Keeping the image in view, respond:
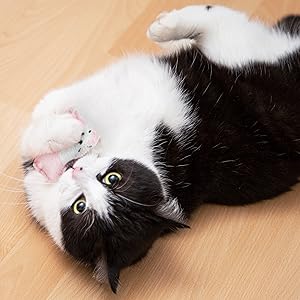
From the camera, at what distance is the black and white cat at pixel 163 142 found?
4.12ft

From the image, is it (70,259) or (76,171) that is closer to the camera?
(76,171)

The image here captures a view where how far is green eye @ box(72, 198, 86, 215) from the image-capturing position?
4.14 feet

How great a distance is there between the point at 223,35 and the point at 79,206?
2.25ft

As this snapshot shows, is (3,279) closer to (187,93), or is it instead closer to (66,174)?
(66,174)

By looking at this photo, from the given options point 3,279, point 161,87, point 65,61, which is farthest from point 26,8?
point 3,279

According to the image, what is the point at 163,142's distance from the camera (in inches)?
55.4

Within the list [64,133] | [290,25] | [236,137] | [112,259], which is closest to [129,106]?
[64,133]

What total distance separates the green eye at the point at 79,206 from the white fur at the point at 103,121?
12mm

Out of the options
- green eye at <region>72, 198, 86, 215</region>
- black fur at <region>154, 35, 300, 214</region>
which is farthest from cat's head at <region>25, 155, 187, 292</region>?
black fur at <region>154, 35, 300, 214</region>

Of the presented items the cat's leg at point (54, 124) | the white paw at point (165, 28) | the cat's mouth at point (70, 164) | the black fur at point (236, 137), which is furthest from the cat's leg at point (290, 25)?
the cat's mouth at point (70, 164)

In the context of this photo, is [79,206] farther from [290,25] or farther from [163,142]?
[290,25]

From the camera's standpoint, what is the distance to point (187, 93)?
1.46m

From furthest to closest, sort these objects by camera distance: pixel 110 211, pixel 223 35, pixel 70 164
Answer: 1. pixel 223 35
2. pixel 70 164
3. pixel 110 211

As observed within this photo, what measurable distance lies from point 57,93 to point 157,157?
1.12 feet
